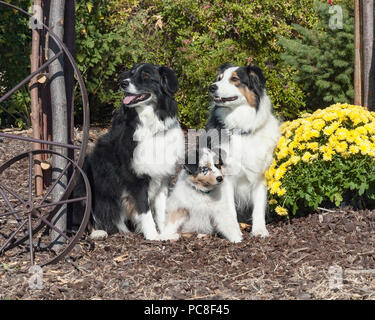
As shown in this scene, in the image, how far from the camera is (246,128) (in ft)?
14.5

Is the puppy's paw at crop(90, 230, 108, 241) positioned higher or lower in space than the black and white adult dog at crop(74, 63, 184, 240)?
lower

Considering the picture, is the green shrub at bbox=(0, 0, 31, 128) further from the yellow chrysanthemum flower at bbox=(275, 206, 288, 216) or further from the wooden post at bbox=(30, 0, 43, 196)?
the yellow chrysanthemum flower at bbox=(275, 206, 288, 216)

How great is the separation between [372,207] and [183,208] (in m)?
1.57

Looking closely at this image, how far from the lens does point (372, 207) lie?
447 cm

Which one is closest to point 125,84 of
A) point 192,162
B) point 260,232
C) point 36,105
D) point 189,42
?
point 192,162

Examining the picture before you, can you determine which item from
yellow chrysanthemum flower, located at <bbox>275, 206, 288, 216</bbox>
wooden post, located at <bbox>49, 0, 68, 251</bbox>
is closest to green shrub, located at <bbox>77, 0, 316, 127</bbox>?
yellow chrysanthemum flower, located at <bbox>275, 206, 288, 216</bbox>

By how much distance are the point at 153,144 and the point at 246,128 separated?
777 millimetres

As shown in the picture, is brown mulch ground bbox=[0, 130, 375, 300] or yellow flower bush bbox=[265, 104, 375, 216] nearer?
brown mulch ground bbox=[0, 130, 375, 300]

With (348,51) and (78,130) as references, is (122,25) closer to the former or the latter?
(78,130)

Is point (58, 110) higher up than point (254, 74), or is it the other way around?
point (254, 74)

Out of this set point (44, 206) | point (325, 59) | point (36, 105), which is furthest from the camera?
point (325, 59)

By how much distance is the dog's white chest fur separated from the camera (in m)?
4.30

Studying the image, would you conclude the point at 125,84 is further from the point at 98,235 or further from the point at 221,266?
the point at 221,266

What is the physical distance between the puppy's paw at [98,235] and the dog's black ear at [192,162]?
85 centimetres
